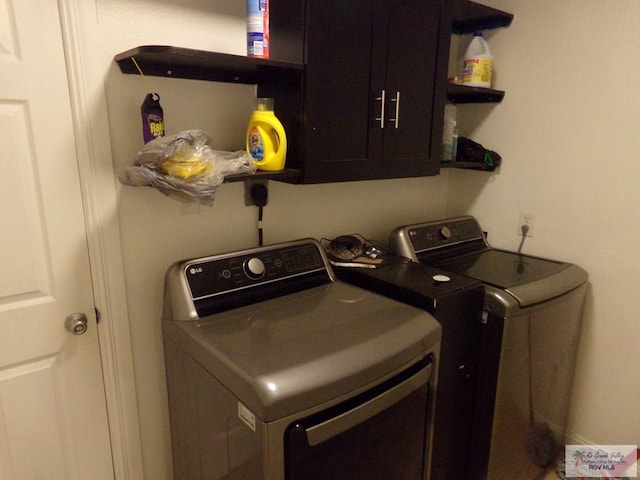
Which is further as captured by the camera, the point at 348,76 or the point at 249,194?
the point at 249,194

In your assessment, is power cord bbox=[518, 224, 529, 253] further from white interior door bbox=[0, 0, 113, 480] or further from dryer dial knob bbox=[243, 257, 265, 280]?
white interior door bbox=[0, 0, 113, 480]

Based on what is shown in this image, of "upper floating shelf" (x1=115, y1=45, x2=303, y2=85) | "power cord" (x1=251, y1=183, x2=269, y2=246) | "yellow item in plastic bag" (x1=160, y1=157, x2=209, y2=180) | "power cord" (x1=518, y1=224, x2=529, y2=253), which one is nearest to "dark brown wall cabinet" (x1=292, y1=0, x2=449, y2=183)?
"upper floating shelf" (x1=115, y1=45, x2=303, y2=85)

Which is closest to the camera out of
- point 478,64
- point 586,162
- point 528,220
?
point 586,162

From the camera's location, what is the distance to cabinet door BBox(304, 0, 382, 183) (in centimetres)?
135

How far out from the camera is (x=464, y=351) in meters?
1.50

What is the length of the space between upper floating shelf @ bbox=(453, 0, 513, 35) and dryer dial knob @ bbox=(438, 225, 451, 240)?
95 centimetres

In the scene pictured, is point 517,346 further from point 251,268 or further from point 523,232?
point 251,268

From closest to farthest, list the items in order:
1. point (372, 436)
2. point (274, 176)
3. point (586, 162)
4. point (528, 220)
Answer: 1. point (372, 436)
2. point (274, 176)
3. point (586, 162)
4. point (528, 220)

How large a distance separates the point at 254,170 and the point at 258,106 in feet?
0.80

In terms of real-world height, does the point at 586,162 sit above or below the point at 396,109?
below

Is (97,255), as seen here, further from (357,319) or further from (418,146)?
(418,146)

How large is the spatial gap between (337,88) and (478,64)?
909mm

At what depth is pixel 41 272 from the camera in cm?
124

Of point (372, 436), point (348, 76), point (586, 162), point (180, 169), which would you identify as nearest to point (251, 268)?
point (180, 169)
